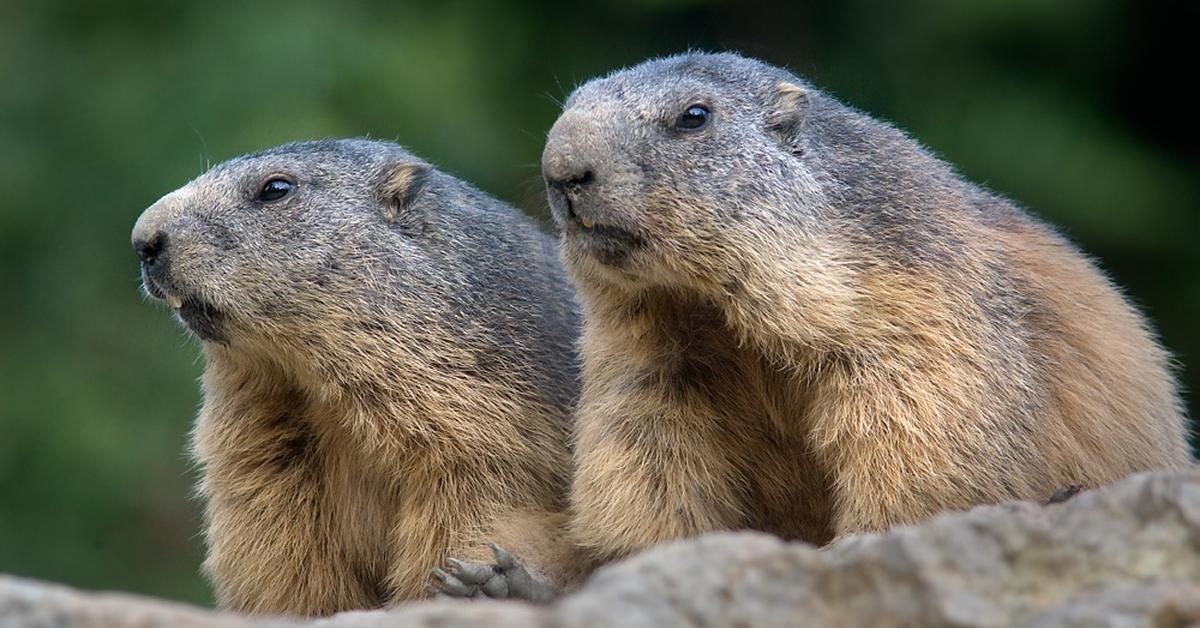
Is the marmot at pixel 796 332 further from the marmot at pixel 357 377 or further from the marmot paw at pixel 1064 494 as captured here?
Answer: the marmot at pixel 357 377

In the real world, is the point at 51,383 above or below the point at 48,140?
below

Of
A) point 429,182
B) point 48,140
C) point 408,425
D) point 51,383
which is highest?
point 429,182

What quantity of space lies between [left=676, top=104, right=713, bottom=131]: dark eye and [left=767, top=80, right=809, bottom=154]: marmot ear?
300mm

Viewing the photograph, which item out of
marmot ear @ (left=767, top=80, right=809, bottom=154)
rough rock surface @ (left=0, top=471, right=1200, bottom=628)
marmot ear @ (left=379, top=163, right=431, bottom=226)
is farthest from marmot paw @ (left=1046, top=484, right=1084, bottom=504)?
marmot ear @ (left=379, top=163, right=431, bottom=226)

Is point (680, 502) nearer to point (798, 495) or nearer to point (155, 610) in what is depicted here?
point (798, 495)

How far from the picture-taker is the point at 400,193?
805 centimetres

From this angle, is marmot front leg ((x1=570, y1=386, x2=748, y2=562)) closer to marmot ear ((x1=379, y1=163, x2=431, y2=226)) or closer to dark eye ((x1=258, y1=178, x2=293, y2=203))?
marmot ear ((x1=379, y1=163, x2=431, y2=226))

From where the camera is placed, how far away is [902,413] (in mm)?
6656

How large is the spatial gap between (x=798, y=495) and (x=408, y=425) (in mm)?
1689

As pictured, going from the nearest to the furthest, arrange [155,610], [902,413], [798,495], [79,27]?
[155,610]
[902,413]
[798,495]
[79,27]

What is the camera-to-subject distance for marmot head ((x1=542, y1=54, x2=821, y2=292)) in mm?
6676

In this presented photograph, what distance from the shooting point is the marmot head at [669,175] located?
668cm

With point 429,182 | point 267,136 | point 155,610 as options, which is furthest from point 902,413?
point 267,136

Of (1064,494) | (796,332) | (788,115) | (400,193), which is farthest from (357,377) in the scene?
(1064,494)
